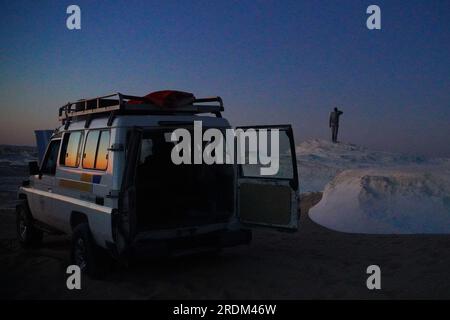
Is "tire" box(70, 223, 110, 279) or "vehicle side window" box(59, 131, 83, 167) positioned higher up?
"vehicle side window" box(59, 131, 83, 167)

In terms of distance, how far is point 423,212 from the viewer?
9984 mm

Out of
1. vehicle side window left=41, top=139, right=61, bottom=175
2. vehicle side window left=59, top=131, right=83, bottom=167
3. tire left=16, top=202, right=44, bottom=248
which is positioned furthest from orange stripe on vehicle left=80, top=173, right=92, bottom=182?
tire left=16, top=202, right=44, bottom=248

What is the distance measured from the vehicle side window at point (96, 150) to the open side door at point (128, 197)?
444 millimetres

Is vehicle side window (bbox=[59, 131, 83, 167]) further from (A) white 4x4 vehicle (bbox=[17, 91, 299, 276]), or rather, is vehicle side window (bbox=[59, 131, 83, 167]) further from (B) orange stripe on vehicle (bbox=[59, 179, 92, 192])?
(B) orange stripe on vehicle (bbox=[59, 179, 92, 192])

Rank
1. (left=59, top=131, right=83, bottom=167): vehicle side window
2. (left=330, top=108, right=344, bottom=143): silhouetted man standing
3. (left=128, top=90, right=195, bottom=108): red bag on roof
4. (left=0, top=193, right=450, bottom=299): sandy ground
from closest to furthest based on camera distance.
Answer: (left=0, top=193, right=450, bottom=299): sandy ground → (left=128, top=90, right=195, bottom=108): red bag on roof → (left=59, top=131, right=83, bottom=167): vehicle side window → (left=330, top=108, right=344, bottom=143): silhouetted man standing

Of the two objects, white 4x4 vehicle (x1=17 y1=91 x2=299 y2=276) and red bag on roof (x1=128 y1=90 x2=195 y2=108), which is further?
red bag on roof (x1=128 y1=90 x2=195 y2=108)

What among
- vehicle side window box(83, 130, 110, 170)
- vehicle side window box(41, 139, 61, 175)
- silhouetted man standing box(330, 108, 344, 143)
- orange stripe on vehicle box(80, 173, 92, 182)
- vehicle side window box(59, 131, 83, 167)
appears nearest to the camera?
vehicle side window box(83, 130, 110, 170)

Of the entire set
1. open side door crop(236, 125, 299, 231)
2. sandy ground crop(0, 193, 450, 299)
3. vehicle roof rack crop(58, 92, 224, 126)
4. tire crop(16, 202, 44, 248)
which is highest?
vehicle roof rack crop(58, 92, 224, 126)

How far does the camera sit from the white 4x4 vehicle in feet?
18.9

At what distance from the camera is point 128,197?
18.6 feet

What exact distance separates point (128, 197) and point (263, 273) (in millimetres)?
2356

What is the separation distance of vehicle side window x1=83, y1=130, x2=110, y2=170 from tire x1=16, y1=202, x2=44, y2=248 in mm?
2615

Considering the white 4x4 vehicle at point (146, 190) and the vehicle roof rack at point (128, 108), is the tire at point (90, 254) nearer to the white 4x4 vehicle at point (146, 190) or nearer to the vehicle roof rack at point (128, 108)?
the white 4x4 vehicle at point (146, 190)
